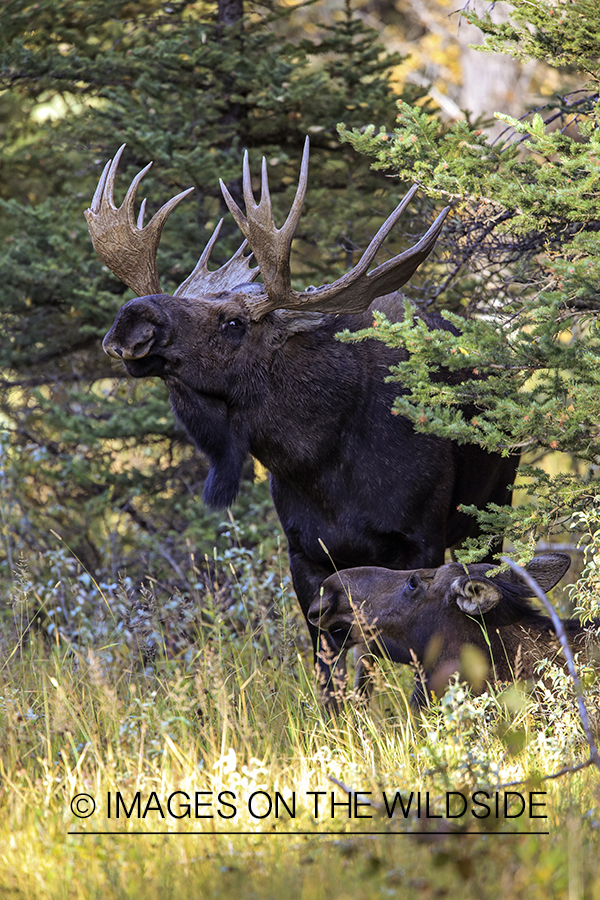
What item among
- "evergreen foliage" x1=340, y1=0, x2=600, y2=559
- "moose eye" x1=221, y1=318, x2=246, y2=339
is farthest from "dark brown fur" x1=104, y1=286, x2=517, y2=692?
"evergreen foliage" x1=340, y1=0, x2=600, y2=559

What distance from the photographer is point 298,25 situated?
16.8 m

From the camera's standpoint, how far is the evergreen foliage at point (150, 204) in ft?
23.2

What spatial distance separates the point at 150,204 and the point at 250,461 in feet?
6.99

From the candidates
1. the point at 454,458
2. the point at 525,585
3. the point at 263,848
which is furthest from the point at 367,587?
the point at 263,848

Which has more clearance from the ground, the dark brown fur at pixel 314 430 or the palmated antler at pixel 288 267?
the palmated antler at pixel 288 267

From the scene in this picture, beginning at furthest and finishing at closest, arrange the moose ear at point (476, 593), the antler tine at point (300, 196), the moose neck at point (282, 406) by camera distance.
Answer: the moose neck at point (282, 406) < the antler tine at point (300, 196) < the moose ear at point (476, 593)

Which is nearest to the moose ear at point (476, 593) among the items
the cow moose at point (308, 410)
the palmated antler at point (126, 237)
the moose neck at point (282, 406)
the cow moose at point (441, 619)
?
the cow moose at point (441, 619)

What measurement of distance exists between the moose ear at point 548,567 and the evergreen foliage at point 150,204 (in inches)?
127

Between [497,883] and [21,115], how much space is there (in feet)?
29.7

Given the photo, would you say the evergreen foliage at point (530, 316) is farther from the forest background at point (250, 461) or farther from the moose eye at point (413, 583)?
the moose eye at point (413, 583)

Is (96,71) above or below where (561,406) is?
above

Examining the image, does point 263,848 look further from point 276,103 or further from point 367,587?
point 276,103

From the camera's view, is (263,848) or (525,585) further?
(525,585)

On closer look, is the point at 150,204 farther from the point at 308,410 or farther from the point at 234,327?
the point at 308,410
